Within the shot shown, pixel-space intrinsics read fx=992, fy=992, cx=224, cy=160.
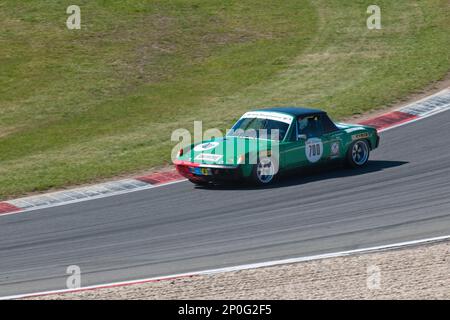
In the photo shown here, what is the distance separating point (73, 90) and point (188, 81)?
10.3 ft

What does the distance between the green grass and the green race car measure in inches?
100

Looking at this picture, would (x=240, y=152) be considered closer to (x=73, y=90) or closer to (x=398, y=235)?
(x=398, y=235)

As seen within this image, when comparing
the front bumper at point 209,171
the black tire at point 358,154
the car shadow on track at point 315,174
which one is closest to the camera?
the front bumper at point 209,171

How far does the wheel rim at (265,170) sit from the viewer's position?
679 inches

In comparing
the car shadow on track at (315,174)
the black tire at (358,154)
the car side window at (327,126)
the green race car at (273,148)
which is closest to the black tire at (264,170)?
the green race car at (273,148)

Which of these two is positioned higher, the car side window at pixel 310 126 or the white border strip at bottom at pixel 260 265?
the car side window at pixel 310 126

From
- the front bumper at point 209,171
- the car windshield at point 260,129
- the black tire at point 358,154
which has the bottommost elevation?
the front bumper at point 209,171

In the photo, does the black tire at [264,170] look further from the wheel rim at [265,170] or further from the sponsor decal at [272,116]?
the sponsor decal at [272,116]

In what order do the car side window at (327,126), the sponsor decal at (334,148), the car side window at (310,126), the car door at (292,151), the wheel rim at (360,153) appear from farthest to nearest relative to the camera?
1. the wheel rim at (360,153)
2. the car side window at (327,126)
3. the sponsor decal at (334,148)
4. the car side window at (310,126)
5. the car door at (292,151)

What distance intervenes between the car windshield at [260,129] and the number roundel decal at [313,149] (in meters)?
0.49

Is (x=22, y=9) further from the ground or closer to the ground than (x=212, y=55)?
A: further from the ground

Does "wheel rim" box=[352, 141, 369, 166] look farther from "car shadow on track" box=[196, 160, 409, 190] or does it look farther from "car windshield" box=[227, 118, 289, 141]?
"car windshield" box=[227, 118, 289, 141]

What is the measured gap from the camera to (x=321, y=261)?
12727 millimetres

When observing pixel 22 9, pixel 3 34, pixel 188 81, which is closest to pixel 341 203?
pixel 188 81
